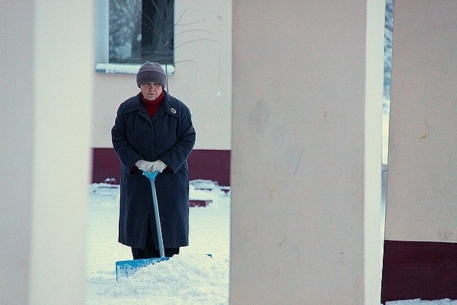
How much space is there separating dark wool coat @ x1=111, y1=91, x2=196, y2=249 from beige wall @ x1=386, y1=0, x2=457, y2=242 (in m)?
1.56

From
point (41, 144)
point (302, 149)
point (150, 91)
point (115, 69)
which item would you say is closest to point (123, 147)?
point (150, 91)

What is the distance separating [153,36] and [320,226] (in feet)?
27.2

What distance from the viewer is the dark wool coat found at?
6715mm

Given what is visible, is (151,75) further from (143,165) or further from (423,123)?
(423,123)

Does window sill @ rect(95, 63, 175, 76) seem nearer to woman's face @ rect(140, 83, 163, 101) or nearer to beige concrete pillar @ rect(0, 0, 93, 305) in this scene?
woman's face @ rect(140, 83, 163, 101)

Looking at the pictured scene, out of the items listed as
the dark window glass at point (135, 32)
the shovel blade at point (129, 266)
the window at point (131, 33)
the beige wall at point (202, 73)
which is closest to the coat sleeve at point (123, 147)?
the shovel blade at point (129, 266)

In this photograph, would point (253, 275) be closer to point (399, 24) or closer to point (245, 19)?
point (245, 19)

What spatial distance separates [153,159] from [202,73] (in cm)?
530

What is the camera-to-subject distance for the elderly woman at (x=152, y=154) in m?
6.69

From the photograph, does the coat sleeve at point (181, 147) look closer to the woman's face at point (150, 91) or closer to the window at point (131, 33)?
the woman's face at point (150, 91)

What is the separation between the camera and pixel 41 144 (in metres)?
3.55

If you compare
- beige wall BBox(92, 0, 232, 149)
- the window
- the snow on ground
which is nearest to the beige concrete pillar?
the snow on ground

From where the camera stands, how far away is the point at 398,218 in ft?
19.1

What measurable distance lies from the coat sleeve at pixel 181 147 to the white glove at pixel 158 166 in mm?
27
